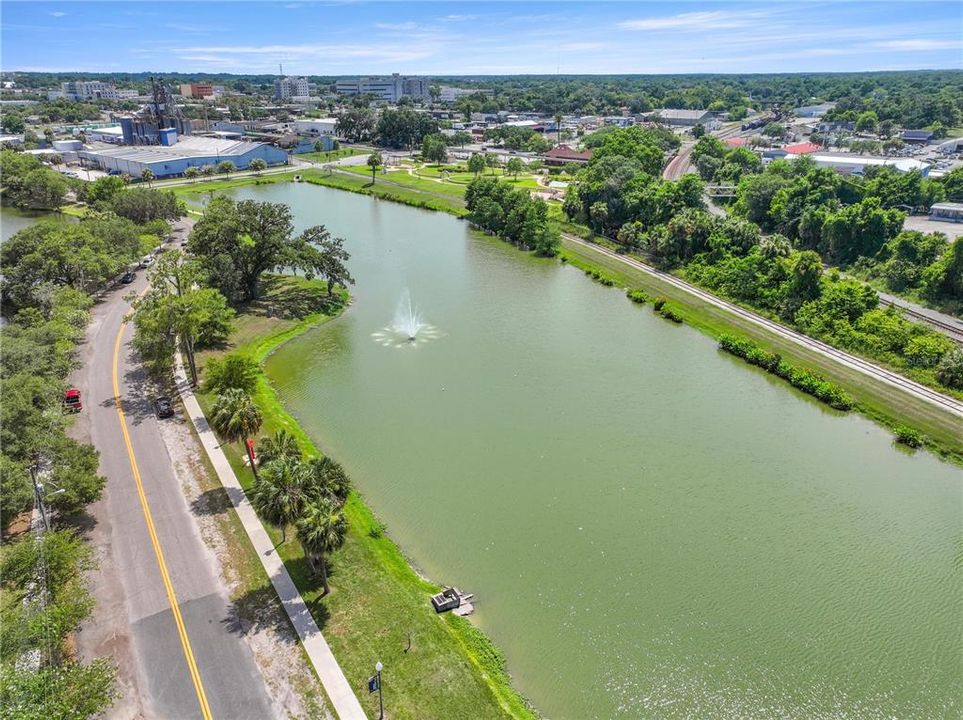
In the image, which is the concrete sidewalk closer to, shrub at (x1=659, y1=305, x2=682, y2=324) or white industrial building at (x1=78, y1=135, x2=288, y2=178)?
shrub at (x1=659, y1=305, x2=682, y2=324)

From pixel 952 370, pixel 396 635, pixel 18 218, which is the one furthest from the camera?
pixel 18 218

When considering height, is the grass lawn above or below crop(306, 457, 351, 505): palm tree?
above

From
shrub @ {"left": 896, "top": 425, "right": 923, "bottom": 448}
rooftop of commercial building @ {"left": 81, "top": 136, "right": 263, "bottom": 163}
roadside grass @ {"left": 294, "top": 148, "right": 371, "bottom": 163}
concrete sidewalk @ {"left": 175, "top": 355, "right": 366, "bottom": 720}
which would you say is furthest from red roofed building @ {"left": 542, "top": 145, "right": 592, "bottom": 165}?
concrete sidewalk @ {"left": 175, "top": 355, "right": 366, "bottom": 720}

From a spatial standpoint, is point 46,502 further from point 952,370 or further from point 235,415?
point 952,370

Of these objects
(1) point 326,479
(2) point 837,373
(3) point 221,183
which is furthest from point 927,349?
(3) point 221,183

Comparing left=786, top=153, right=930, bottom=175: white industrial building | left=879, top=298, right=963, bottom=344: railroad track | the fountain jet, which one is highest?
left=786, top=153, right=930, bottom=175: white industrial building

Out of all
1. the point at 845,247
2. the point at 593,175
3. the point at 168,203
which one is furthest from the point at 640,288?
the point at 168,203
